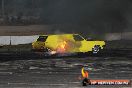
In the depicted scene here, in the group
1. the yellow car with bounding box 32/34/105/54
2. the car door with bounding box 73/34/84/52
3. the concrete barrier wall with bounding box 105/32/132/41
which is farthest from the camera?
the concrete barrier wall with bounding box 105/32/132/41

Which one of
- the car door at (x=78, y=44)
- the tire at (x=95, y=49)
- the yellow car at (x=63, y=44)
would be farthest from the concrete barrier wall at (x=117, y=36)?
the car door at (x=78, y=44)

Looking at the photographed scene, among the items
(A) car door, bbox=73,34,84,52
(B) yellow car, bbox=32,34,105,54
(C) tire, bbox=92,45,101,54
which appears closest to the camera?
(B) yellow car, bbox=32,34,105,54

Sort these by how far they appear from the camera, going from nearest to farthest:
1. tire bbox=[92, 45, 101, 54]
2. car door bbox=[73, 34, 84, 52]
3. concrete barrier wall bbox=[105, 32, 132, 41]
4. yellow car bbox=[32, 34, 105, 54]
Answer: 1. yellow car bbox=[32, 34, 105, 54]
2. car door bbox=[73, 34, 84, 52]
3. tire bbox=[92, 45, 101, 54]
4. concrete barrier wall bbox=[105, 32, 132, 41]

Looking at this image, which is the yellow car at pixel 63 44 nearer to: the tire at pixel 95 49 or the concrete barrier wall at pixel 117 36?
the tire at pixel 95 49

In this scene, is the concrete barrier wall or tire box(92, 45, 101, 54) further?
the concrete barrier wall

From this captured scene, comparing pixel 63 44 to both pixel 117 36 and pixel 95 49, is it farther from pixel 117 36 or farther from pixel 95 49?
pixel 117 36

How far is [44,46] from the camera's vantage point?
26.6 metres

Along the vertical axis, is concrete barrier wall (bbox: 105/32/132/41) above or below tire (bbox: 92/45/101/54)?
above

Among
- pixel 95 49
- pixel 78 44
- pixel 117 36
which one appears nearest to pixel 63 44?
pixel 78 44

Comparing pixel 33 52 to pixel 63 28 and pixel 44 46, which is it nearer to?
pixel 44 46

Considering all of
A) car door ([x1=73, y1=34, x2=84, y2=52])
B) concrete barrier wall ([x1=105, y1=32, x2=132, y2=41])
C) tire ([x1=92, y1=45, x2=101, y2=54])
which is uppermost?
concrete barrier wall ([x1=105, y1=32, x2=132, y2=41])

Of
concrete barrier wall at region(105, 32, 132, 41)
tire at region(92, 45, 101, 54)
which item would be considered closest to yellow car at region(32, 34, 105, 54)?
tire at region(92, 45, 101, 54)

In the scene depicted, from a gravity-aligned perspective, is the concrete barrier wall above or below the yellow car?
above

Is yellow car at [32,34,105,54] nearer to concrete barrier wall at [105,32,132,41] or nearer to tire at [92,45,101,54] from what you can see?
tire at [92,45,101,54]
